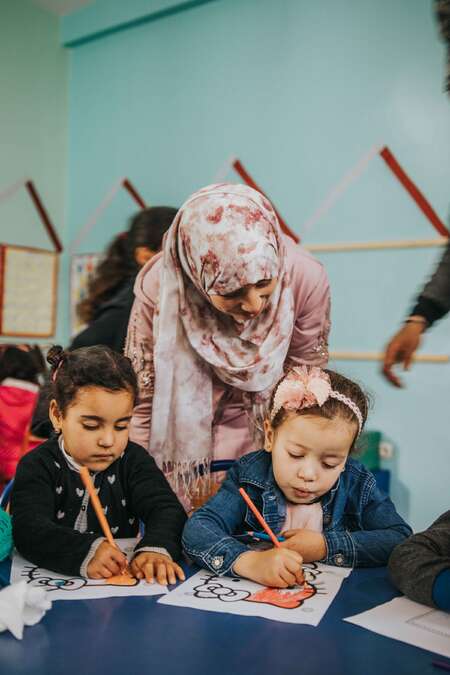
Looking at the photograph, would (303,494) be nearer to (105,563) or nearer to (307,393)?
(307,393)

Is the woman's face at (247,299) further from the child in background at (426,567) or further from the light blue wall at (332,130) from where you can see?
the light blue wall at (332,130)

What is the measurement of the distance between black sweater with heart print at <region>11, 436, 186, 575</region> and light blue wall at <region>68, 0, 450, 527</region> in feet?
6.84

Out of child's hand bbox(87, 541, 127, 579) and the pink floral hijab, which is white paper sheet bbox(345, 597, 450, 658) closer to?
child's hand bbox(87, 541, 127, 579)

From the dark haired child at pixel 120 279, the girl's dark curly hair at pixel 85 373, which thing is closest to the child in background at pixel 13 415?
the dark haired child at pixel 120 279

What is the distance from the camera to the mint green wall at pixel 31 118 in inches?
167

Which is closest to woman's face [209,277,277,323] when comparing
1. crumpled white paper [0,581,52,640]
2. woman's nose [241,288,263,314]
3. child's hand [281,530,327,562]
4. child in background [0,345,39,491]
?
woman's nose [241,288,263,314]

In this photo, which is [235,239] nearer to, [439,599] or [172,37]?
[439,599]

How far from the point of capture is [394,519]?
1.27 metres

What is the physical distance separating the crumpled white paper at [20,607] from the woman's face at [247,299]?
75 centimetres

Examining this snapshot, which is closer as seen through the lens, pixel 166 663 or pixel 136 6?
pixel 166 663

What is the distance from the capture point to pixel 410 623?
917mm

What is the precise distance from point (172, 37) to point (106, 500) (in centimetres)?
342

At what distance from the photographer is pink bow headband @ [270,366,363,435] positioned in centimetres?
122

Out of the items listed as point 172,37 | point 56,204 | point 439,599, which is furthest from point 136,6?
point 439,599
